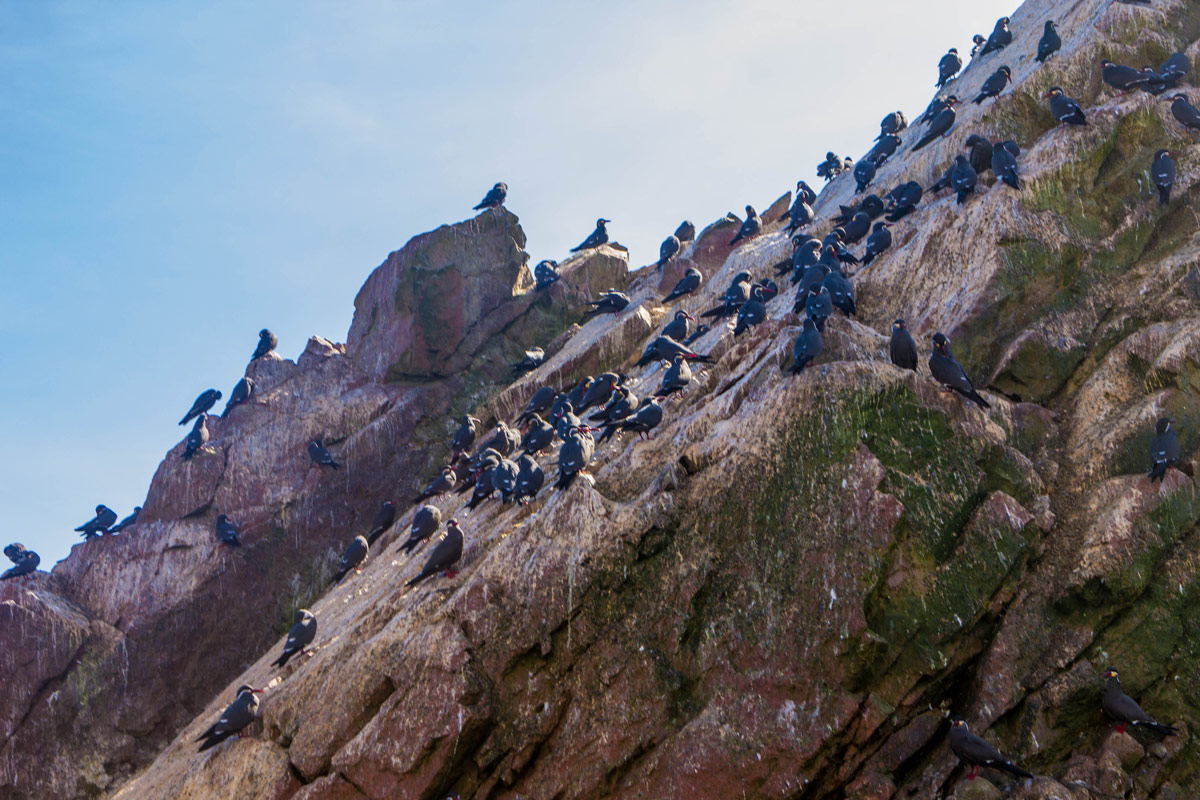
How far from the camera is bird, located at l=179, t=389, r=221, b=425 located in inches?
1042

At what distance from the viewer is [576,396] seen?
73.4ft

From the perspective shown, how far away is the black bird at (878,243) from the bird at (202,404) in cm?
1740

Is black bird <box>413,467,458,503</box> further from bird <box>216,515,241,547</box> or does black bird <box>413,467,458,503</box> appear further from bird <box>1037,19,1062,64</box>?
bird <box>1037,19,1062,64</box>

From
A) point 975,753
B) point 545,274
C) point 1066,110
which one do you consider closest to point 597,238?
point 545,274

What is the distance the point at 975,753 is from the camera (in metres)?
10.6

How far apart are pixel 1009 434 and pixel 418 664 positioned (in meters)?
8.57

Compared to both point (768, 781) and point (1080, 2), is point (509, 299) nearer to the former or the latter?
point (1080, 2)

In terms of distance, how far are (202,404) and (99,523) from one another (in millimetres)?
4040

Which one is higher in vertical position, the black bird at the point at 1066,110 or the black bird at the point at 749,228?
the black bird at the point at 749,228

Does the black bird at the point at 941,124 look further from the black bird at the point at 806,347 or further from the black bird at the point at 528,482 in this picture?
the black bird at the point at 528,482

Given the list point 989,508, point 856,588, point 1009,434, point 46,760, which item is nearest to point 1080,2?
point 1009,434

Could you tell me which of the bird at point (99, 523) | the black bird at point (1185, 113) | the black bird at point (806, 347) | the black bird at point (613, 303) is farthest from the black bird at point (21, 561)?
the black bird at point (1185, 113)

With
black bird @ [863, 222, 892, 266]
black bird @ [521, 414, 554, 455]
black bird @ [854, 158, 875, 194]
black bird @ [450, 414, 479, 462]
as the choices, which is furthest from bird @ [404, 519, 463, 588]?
black bird @ [854, 158, 875, 194]

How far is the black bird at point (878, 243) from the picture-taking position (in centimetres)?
1866
